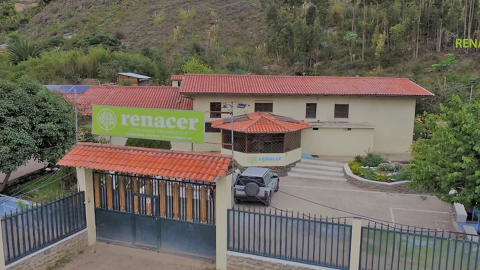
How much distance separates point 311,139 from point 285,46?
26482 mm

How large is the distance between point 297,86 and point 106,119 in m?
A: 14.9

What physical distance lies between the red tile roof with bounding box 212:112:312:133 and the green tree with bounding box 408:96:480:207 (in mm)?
8565

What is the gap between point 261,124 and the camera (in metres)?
18.8

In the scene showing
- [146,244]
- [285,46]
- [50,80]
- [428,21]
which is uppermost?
[428,21]

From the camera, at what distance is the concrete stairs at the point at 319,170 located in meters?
18.6

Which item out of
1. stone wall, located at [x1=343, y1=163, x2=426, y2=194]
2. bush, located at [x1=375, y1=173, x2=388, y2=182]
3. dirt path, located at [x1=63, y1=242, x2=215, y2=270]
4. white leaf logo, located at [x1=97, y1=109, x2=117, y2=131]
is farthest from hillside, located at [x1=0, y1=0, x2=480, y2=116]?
white leaf logo, located at [x1=97, y1=109, x2=117, y2=131]

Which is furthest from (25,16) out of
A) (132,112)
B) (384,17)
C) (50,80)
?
(132,112)

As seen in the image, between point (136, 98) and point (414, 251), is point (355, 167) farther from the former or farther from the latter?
point (136, 98)

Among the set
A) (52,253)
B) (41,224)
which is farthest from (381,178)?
(41,224)

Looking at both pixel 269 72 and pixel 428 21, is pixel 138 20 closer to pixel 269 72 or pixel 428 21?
pixel 269 72

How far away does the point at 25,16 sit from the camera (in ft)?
263

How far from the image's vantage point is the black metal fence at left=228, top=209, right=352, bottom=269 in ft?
28.3

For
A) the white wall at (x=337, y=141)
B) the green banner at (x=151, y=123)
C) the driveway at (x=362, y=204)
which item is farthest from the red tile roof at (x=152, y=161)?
the white wall at (x=337, y=141)

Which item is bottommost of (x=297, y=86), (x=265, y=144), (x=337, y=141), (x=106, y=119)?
(x=337, y=141)
